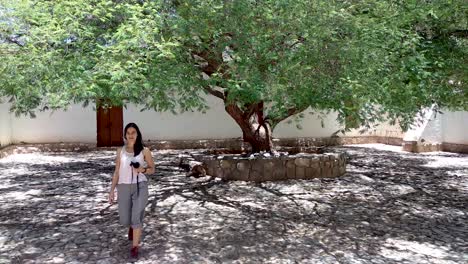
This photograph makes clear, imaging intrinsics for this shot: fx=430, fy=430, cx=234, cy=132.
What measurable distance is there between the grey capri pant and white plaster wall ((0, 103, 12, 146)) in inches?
429

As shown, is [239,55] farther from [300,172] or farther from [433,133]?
[433,133]

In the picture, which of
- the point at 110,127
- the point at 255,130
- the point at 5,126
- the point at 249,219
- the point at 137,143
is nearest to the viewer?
the point at 137,143

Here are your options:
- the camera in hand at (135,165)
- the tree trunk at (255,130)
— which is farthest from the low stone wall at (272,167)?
the camera in hand at (135,165)

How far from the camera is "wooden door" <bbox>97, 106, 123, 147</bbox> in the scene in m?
15.6

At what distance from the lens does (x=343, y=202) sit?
6766mm

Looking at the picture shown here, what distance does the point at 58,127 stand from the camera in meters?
15.1

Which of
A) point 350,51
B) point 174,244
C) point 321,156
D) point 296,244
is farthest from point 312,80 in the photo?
point 321,156

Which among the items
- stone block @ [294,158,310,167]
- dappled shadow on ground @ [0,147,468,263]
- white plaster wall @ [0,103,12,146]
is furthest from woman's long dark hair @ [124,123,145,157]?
white plaster wall @ [0,103,12,146]

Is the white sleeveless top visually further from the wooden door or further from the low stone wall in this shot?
the wooden door

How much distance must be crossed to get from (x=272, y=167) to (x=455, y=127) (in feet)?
27.2

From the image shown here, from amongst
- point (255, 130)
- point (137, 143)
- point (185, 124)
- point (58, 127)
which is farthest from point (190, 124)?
point (137, 143)

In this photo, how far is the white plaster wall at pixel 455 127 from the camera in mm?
13659

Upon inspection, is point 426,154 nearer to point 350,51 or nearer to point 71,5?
point 350,51

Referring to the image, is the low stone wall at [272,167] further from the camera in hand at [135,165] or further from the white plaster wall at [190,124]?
the white plaster wall at [190,124]
